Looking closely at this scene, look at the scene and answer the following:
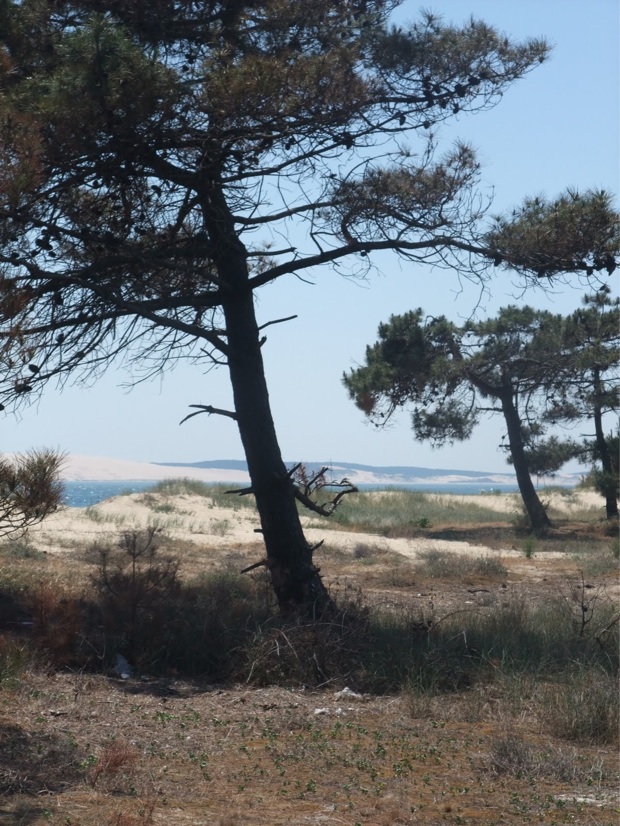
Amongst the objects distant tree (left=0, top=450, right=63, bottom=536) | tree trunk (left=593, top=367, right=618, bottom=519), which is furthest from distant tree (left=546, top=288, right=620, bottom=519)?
distant tree (left=0, top=450, right=63, bottom=536)

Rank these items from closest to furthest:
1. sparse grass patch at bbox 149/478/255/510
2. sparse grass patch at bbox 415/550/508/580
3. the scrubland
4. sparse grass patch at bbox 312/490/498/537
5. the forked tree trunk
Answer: the scrubland
the forked tree trunk
sparse grass patch at bbox 415/550/508/580
sparse grass patch at bbox 312/490/498/537
sparse grass patch at bbox 149/478/255/510

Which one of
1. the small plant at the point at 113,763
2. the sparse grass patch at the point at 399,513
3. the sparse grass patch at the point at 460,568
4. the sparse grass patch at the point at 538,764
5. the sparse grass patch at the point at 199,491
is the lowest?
the sparse grass patch at the point at 538,764

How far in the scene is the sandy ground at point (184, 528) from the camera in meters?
18.6

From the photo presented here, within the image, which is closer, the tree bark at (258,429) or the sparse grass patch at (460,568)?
the tree bark at (258,429)

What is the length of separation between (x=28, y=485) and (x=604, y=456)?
24937 mm

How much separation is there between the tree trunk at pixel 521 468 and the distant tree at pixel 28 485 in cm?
2241

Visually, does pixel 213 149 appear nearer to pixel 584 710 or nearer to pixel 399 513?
pixel 584 710

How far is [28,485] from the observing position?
5.93 m

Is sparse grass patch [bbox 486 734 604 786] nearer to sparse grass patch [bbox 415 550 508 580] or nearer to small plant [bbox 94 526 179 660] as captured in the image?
small plant [bbox 94 526 179 660]

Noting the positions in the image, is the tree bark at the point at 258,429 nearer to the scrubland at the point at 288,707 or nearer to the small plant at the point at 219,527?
the scrubland at the point at 288,707

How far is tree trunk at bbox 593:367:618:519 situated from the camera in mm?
26938

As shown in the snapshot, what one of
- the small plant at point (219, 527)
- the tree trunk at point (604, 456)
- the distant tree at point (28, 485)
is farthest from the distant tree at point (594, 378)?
the distant tree at point (28, 485)

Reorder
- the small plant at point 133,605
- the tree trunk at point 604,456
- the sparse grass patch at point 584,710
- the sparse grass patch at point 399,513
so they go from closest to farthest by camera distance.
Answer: the sparse grass patch at point 584,710 → the small plant at point 133,605 → the sparse grass patch at point 399,513 → the tree trunk at point 604,456

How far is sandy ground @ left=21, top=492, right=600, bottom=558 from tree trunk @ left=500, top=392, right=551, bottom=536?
5.44m
